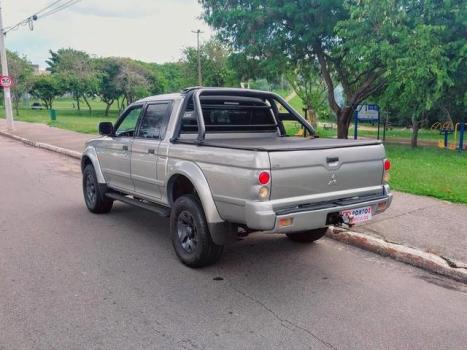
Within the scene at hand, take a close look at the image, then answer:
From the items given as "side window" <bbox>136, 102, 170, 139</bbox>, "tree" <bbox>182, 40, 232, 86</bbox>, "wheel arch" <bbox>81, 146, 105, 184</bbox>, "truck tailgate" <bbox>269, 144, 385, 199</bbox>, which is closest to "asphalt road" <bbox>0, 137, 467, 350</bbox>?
"wheel arch" <bbox>81, 146, 105, 184</bbox>

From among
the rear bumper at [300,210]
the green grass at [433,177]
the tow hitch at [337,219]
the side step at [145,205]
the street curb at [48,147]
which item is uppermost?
the rear bumper at [300,210]

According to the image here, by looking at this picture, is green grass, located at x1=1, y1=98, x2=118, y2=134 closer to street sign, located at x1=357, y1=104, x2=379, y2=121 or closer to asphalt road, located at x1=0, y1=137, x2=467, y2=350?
street sign, located at x1=357, y1=104, x2=379, y2=121

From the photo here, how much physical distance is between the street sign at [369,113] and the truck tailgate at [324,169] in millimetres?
13611

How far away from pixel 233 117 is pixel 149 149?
1138 millimetres

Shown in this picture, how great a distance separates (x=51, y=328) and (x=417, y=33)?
1229 centimetres

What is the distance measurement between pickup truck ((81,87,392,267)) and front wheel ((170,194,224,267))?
1cm

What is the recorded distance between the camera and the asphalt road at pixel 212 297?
134 inches

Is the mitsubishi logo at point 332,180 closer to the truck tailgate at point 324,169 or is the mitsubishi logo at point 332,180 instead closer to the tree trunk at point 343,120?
the truck tailgate at point 324,169

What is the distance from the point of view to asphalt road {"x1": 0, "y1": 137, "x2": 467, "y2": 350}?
3402 millimetres

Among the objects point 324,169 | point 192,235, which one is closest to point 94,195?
point 192,235

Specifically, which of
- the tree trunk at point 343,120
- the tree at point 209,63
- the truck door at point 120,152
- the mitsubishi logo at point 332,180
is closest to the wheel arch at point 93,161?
the truck door at point 120,152

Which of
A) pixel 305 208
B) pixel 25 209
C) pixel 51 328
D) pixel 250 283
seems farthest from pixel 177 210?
pixel 25 209

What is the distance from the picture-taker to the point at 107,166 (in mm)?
6633

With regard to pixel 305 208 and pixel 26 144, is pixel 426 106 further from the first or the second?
pixel 26 144
